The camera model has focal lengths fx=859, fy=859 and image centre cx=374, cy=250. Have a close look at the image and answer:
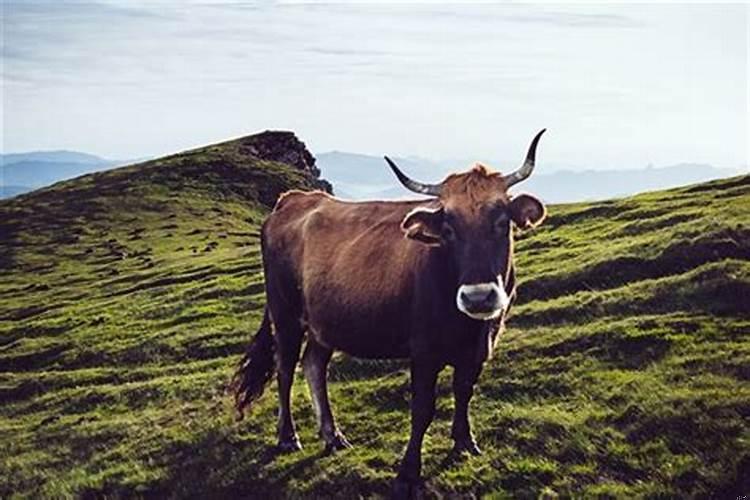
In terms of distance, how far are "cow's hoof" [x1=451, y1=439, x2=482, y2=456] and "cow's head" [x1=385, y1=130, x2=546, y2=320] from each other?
9.69ft

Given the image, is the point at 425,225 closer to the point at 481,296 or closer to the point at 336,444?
the point at 481,296

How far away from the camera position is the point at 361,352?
13445 mm

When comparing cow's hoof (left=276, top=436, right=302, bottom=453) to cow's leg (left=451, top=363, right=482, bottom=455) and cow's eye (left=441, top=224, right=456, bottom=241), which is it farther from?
cow's eye (left=441, top=224, right=456, bottom=241)

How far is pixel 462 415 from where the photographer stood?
13.2 meters

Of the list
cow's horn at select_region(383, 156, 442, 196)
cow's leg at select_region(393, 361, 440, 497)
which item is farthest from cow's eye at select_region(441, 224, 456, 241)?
cow's leg at select_region(393, 361, 440, 497)

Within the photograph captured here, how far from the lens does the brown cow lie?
36.3ft

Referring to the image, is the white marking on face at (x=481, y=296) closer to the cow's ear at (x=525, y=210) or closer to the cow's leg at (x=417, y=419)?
the cow's ear at (x=525, y=210)

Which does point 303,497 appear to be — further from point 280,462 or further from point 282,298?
point 282,298

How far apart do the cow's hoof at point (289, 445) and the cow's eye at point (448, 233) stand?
564cm

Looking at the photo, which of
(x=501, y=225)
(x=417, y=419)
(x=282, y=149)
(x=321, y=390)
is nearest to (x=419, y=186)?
(x=501, y=225)

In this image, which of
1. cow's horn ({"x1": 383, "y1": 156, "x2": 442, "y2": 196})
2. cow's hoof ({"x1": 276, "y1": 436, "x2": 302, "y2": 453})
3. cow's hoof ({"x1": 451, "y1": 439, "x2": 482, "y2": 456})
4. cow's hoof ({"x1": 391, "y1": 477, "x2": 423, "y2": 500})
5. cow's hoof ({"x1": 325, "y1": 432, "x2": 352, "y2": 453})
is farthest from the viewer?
cow's hoof ({"x1": 276, "y1": 436, "x2": 302, "y2": 453})

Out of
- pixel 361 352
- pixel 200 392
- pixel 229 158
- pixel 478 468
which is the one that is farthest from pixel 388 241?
pixel 229 158

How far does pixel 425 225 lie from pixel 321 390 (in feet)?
15.5

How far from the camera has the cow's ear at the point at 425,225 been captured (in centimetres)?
1127
